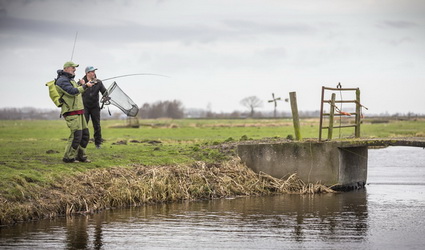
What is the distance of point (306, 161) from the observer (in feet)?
70.7

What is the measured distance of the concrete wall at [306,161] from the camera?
70.4 ft

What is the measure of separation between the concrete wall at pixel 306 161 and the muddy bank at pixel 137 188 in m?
0.33

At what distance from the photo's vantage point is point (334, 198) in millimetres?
20016

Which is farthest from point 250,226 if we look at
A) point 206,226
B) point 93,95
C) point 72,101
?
point 93,95

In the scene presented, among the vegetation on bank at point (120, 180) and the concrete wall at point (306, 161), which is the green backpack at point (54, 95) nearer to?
the vegetation on bank at point (120, 180)

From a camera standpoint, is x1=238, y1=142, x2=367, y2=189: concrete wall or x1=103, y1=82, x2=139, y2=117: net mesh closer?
x1=238, y1=142, x2=367, y2=189: concrete wall

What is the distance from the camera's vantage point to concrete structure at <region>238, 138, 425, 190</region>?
21.4 m

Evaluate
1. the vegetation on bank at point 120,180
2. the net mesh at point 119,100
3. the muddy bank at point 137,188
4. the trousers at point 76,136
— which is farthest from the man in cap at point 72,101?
the net mesh at point 119,100

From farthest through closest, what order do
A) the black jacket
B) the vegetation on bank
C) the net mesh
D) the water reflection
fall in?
the black jacket < the net mesh < the vegetation on bank < the water reflection

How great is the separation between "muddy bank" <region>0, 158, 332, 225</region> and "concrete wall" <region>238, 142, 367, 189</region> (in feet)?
1.07

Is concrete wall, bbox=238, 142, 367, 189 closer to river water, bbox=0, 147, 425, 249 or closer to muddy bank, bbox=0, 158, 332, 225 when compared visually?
muddy bank, bbox=0, 158, 332, 225

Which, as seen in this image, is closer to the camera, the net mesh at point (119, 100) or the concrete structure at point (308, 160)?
the concrete structure at point (308, 160)

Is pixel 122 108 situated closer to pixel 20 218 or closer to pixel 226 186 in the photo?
pixel 226 186

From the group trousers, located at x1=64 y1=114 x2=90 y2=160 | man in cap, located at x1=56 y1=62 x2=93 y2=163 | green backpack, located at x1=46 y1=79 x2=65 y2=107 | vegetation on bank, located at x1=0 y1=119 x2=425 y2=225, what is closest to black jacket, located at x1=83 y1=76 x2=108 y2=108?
vegetation on bank, located at x1=0 y1=119 x2=425 y2=225
